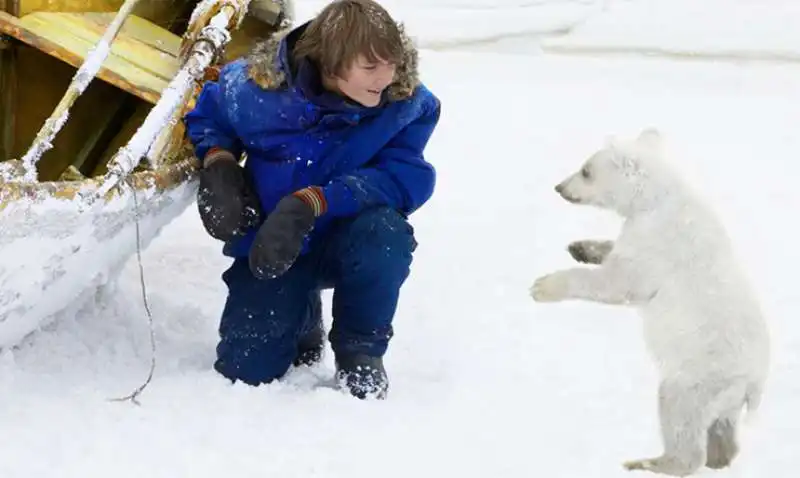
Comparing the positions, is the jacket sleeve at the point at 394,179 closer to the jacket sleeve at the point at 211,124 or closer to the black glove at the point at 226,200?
the black glove at the point at 226,200

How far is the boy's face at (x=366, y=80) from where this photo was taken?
7.98 feet

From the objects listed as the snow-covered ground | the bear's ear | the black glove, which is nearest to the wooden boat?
the black glove

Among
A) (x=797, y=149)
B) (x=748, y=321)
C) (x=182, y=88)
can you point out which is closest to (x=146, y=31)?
(x=182, y=88)

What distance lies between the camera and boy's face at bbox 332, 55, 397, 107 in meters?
2.43

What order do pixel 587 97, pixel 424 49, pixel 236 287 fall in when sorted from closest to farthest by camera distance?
pixel 236 287 → pixel 587 97 → pixel 424 49

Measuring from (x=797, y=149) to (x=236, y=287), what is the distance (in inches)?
162

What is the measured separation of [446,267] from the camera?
4.00m

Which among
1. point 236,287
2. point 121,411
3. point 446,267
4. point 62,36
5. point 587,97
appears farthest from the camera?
point 587,97

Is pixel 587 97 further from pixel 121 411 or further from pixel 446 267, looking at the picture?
pixel 121 411

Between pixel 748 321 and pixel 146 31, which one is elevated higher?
pixel 748 321

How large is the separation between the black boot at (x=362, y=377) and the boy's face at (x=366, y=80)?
0.58m

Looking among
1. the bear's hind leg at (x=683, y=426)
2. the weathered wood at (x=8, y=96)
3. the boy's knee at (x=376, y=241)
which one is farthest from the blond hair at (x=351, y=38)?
the weathered wood at (x=8, y=96)

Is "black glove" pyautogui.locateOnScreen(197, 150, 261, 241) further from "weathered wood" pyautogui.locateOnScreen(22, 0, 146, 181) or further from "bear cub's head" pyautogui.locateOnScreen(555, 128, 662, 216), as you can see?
"bear cub's head" pyautogui.locateOnScreen(555, 128, 662, 216)

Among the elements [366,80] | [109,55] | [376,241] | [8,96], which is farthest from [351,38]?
[8,96]
